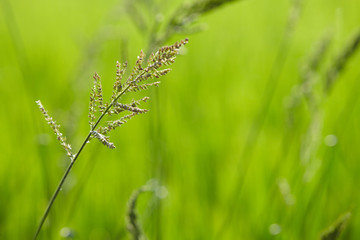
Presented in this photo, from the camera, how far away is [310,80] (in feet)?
3.39

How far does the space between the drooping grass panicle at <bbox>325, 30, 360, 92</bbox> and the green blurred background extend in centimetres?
5

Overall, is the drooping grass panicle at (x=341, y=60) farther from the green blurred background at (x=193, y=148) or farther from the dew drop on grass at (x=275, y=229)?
the dew drop on grass at (x=275, y=229)

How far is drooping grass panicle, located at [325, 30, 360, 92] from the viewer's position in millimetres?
884

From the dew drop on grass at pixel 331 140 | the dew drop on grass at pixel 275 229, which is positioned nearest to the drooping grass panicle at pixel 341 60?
the dew drop on grass at pixel 331 140

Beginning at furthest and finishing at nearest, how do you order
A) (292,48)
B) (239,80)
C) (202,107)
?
(292,48), (239,80), (202,107)

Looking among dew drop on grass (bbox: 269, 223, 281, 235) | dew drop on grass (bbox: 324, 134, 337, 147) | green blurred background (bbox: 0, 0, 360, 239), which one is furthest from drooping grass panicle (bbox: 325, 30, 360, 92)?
dew drop on grass (bbox: 269, 223, 281, 235)

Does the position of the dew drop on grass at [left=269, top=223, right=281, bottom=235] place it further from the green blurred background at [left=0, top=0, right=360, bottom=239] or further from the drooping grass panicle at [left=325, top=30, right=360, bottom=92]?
the drooping grass panicle at [left=325, top=30, right=360, bottom=92]

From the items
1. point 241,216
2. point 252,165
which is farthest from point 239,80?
point 241,216

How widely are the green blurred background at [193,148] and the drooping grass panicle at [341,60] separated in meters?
0.05

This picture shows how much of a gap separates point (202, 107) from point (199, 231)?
38.5 inches

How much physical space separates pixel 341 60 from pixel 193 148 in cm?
85

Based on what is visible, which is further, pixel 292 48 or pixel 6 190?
pixel 292 48

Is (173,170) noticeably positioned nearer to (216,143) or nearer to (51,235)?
(216,143)

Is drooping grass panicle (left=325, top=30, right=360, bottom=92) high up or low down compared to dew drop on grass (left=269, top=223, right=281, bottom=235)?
up
